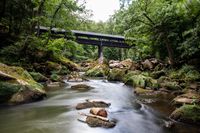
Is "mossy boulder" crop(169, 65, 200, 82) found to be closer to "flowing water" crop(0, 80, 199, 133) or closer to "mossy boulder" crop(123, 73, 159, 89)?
"mossy boulder" crop(123, 73, 159, 89)

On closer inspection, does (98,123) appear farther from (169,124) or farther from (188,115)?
(188,115)

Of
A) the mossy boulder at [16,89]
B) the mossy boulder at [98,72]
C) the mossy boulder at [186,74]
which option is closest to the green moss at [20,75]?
the mossy boulder at [16,89]

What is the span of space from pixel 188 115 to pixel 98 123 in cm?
335

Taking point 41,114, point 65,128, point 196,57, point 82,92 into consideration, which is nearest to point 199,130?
point 65,128

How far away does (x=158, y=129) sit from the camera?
26.6 ft

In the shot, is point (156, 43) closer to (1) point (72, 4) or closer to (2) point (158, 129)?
(1) point (72, 4)

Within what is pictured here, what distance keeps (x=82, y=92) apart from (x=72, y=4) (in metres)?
11.0

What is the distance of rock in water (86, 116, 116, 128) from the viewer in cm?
784

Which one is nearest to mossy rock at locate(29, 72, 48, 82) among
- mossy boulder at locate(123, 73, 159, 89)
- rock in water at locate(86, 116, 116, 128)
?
mossy boulder at locate(123, 73, 159, 89)

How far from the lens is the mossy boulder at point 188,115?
337 inches

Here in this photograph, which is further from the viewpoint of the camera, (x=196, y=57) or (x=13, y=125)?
(x=196, y=57)

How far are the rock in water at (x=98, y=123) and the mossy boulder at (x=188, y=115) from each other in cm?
252

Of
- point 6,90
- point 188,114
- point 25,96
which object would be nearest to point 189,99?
point 188,114

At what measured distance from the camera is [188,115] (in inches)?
344
